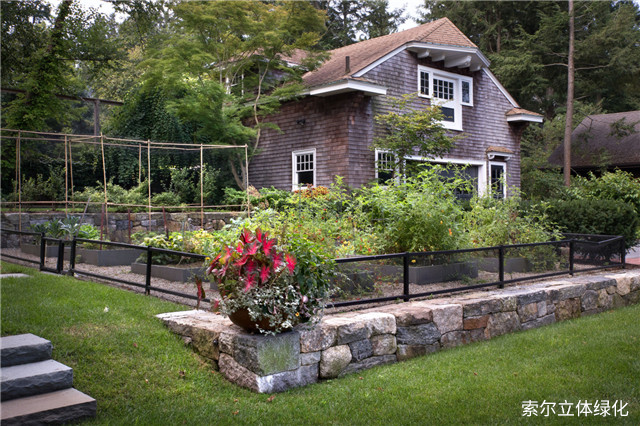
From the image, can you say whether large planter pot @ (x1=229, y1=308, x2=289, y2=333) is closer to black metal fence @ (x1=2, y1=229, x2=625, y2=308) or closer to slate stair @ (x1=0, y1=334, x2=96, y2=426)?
black metal fence @ (x1=2, y1=229, x2=625, y2=308)

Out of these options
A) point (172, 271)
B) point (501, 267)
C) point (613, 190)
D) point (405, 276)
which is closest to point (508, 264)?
point (501, 267)

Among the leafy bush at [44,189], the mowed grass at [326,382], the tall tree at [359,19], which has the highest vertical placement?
the tall tree at [359,19]

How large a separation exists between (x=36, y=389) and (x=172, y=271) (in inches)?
120

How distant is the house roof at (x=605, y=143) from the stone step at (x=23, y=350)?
20.4 metres

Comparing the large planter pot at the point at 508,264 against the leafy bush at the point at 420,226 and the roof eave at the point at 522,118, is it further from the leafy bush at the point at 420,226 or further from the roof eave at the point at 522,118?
the roof eave at the point at 522,118

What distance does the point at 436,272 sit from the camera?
5.98 m

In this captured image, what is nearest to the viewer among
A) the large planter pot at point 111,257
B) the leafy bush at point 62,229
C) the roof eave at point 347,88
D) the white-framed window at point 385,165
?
the large planter pot at point 111,257

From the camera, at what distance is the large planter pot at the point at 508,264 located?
21.0 ft

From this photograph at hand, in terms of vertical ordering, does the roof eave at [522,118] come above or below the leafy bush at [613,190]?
above

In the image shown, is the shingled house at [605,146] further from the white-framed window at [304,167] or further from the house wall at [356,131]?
the white-framed window at [304,167]

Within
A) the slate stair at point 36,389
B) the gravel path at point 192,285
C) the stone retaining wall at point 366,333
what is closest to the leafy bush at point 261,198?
the gravel path at point 192,285

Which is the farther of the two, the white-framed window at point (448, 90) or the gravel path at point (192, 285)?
the white-framed window at point (448, 90)

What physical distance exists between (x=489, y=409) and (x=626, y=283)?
15.6 ft

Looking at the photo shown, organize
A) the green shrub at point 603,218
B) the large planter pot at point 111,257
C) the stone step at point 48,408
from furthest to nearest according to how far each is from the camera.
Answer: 1. the green shrub at point 603,218
2. the large planter pot at point 111,257
3. the stone step at point 48,408
